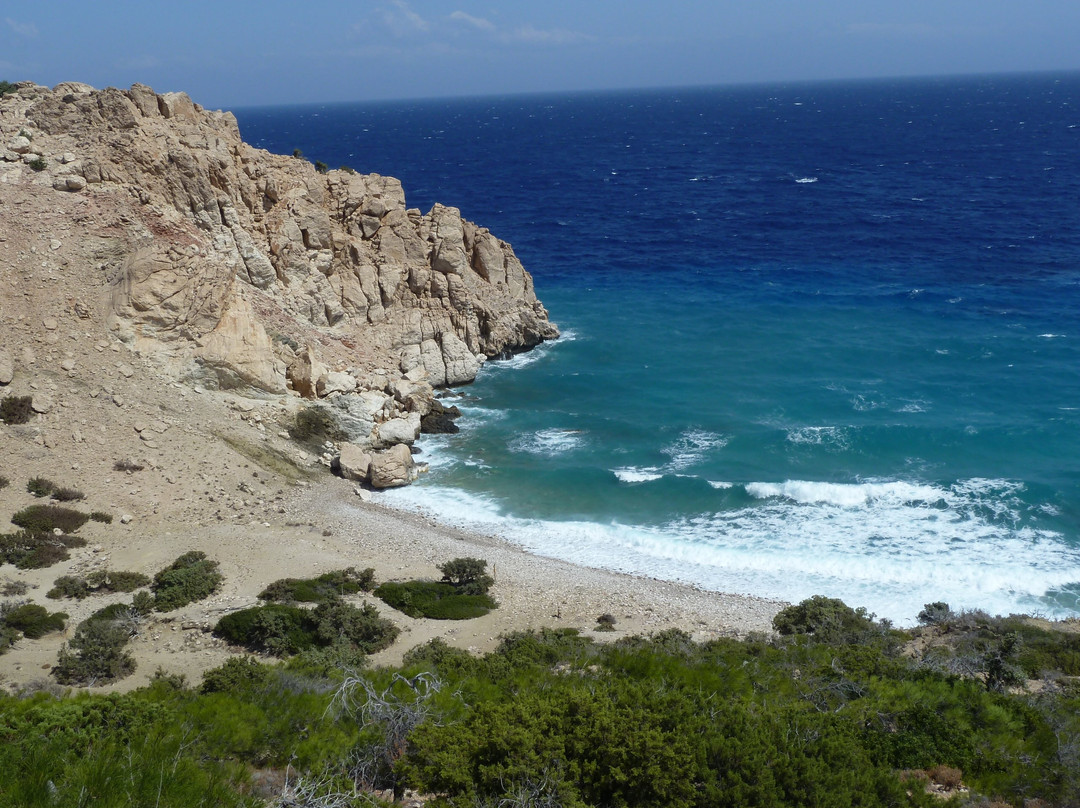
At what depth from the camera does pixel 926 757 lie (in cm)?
1353

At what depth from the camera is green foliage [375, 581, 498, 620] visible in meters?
23.4

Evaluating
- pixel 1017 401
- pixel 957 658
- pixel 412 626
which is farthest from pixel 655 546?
pixel 1017 401

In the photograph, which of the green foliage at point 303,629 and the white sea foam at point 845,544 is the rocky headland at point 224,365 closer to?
the green foliage at point 303,629

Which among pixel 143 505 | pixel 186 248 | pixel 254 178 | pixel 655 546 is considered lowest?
pixel 655 546

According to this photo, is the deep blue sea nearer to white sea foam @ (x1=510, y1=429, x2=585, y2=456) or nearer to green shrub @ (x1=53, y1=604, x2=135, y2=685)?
white sea foam @ (x1=510, y1=429, x2=585, y2=456)

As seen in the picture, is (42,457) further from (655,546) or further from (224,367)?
(655,546)

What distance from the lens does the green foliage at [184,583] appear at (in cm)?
2308

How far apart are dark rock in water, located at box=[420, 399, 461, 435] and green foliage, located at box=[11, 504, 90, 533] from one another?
14.9 meters

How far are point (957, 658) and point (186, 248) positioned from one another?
1249 inches

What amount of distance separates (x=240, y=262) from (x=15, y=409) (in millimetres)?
12554

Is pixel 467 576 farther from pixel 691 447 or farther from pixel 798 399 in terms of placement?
pixel 798 399

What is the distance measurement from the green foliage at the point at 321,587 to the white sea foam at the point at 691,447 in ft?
46.9

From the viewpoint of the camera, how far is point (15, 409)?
2898cm

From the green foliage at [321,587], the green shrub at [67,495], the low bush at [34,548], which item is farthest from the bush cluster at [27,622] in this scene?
the green shrub at [67,495]
